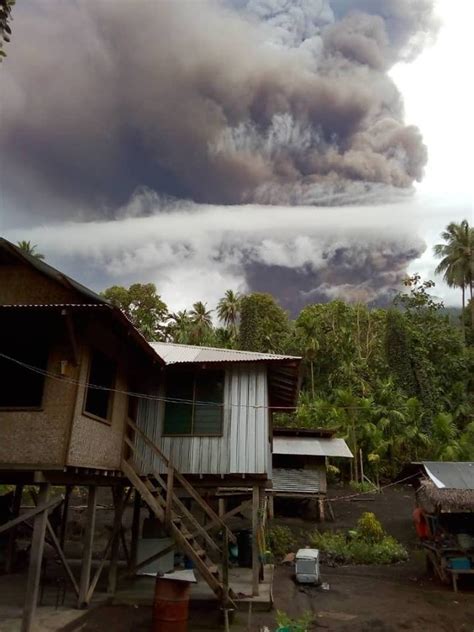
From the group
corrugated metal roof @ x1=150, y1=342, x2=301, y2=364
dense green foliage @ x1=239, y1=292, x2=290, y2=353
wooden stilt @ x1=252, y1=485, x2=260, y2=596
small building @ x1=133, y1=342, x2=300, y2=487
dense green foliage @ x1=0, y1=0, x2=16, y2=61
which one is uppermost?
dense green foliage @ x1=239, y1=292, x2=290, y2=353

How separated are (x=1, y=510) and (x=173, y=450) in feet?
25.2

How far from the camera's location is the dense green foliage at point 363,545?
56.2 feet

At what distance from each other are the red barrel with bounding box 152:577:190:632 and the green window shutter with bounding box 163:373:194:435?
362 centimetres

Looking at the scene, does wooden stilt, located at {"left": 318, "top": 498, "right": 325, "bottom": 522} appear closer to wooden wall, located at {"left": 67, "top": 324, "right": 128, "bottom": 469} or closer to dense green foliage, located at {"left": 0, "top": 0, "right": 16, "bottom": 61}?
wooden wall, located at {"left": 67, "top": 324, "right": 128, "bottom": 469}

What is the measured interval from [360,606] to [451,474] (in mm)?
4615

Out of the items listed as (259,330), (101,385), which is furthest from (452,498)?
(259,330)

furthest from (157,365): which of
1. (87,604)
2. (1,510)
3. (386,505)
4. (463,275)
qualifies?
(463,275)

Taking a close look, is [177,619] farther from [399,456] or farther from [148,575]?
[399,456]

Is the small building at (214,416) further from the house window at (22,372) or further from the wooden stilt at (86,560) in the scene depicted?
the house window at (22,372)

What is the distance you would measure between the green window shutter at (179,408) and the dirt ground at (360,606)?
154 inches

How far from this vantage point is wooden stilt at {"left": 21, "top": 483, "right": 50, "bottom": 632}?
788cm

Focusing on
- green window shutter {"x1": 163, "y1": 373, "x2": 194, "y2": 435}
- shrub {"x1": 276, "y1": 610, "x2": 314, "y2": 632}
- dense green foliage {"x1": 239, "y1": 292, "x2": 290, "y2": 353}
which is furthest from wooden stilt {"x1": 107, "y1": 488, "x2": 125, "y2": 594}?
dense green foliage {"x1": 239, "y1": 292, "x2": 290, "y2": 353}

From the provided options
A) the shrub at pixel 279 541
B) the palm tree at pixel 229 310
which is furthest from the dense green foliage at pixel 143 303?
the shrub at pixel 279 541

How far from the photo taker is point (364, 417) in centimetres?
3247
